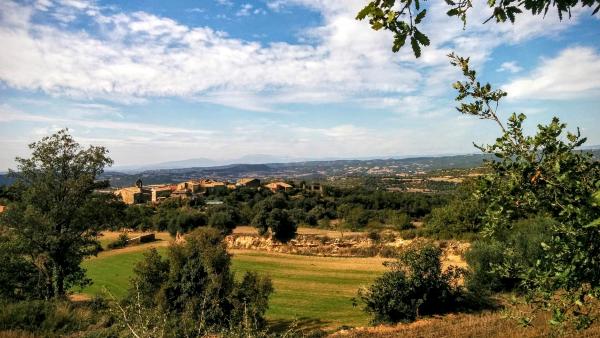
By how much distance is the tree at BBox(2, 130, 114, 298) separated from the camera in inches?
857

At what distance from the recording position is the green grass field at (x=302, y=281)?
2345cm

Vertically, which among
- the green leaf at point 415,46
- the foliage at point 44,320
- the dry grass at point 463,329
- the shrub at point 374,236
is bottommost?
the shrub at point 374,236

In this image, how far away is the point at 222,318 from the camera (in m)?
18.7

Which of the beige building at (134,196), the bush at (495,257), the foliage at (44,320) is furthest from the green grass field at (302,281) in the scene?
the beige building at (134,196)

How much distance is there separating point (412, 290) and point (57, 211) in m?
18.6

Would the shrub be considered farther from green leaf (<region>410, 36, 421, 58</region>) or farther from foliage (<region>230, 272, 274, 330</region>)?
green leaf (<region>410, 36, 421, 58</region>)

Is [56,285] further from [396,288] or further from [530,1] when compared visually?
[530,1]

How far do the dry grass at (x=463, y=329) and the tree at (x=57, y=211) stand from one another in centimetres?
1552

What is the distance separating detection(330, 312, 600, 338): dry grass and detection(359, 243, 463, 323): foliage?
0.74 metres

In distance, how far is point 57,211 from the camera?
22297mm

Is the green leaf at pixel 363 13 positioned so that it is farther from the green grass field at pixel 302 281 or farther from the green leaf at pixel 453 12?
the green grass field at pixel 302 281

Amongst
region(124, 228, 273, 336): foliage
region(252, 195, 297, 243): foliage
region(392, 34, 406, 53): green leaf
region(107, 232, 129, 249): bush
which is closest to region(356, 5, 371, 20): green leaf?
region(392, 34, 406, 53): green leaf

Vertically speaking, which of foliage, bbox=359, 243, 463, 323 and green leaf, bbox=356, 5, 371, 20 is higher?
green leaf, bbox=356, 5, 371, 20

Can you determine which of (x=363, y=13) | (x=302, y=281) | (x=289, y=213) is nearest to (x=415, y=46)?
(x=363, y=13)
